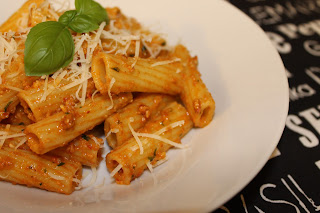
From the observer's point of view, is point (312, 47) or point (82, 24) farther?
point (312, 47)

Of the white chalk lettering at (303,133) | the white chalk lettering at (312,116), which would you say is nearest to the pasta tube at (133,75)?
the white chalk lettering at (303,133)

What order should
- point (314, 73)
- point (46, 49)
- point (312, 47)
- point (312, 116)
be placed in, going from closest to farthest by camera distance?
point (46, 49)
point (312, 116)
point (314, 73)
point (312, 47)

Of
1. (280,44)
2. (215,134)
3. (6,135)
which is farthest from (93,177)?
(280,44)

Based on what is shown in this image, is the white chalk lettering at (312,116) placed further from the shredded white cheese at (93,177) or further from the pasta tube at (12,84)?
the pasta tube at (12,84)

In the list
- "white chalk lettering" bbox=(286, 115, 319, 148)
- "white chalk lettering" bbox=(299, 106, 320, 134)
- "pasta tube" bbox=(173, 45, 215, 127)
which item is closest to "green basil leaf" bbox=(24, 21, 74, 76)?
"pasta tube" bbox=(173, 45, 215, 127)

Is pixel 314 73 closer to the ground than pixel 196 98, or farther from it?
closer to the ground

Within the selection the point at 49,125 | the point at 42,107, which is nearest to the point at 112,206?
the point at 49,125

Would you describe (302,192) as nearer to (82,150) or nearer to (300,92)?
(300,92)
